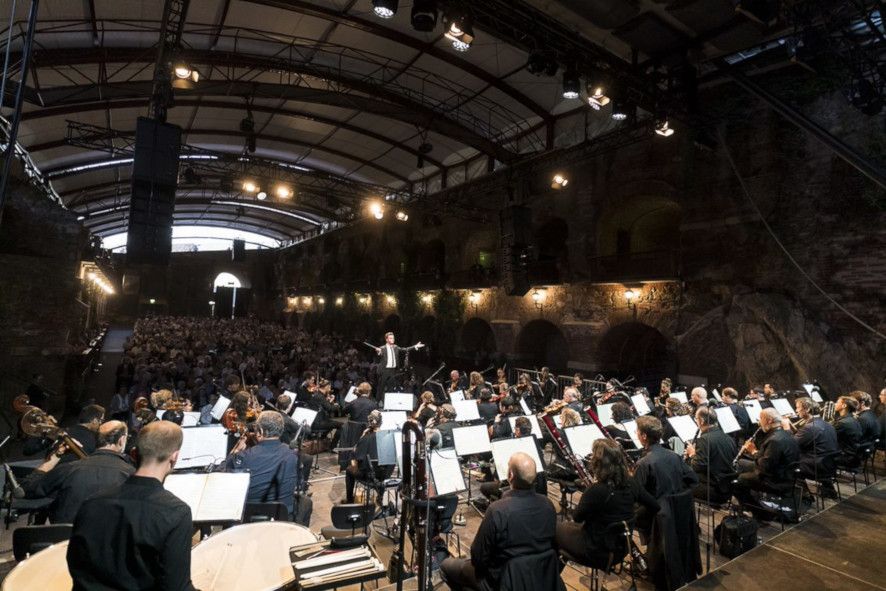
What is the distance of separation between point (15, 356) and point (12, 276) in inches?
76.5

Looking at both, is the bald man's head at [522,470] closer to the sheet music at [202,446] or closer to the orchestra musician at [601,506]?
the orchestra musician at [601,506]

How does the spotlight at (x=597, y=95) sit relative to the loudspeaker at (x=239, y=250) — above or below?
below

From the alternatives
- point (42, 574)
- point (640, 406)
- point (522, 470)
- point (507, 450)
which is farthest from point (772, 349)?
point (42, 574)

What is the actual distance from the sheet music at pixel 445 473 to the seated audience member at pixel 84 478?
2.55m

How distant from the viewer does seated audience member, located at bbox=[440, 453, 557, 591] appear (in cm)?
319

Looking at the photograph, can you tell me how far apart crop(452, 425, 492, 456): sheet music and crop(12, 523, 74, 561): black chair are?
388 centimetres

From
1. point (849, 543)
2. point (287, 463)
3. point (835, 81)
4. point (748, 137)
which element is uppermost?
point (835, 81)

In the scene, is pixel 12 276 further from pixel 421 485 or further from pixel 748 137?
pixel 748 137

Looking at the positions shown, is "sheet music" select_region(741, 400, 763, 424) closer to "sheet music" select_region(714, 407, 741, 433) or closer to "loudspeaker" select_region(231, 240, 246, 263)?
"sheet music" select_region(714, 407, 741, 433)

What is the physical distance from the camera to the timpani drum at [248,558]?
2.70m

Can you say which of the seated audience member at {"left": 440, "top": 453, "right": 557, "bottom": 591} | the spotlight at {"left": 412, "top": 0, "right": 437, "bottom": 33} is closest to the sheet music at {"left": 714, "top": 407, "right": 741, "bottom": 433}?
the seated audience member at {"left": 440, "top": 453, "right": 557, "bottom": 591}

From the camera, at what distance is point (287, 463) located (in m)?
4.45

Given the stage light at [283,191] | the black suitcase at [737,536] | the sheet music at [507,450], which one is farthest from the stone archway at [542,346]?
the sheet music at [507,450]

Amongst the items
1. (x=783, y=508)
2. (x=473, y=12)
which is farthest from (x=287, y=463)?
(x=473, y=12)
